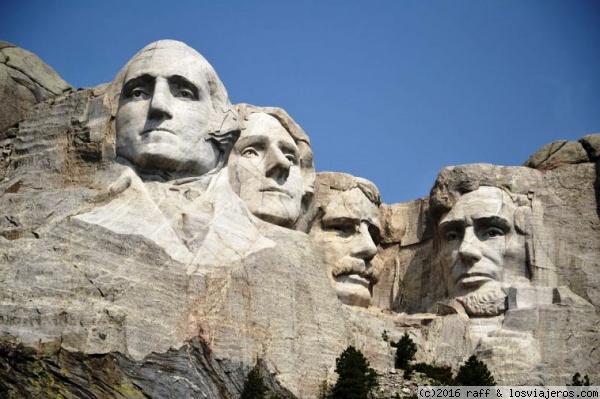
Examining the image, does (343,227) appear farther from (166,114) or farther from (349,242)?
(166,114)

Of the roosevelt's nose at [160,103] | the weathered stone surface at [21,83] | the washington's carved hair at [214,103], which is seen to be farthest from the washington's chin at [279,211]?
the weathered stone surface at [21,83]

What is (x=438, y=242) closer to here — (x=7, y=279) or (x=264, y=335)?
(x=264, y=335)

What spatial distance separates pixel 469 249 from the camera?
3603 cm

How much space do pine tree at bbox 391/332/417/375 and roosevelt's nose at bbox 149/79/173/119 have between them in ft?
17.8

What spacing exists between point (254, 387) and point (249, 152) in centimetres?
595

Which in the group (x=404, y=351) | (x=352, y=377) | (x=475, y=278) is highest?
(x=475, y=278)

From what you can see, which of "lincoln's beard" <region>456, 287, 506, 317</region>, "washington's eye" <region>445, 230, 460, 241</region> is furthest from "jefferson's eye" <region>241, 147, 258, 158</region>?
"lincoln's beard" <region>456, 287, 506, 317</region>

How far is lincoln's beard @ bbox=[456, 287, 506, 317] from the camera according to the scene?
35625 mm

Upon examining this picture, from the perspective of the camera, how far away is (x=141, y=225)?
3148 centimetres

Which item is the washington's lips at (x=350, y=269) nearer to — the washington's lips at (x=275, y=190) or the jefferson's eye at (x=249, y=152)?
the washington's lips at (x=275, y=190)

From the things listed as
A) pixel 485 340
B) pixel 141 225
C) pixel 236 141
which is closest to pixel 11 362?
pixel 141 225

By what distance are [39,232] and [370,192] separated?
8.18 meters

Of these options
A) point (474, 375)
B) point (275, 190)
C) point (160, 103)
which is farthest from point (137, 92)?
A: point (474, 375)

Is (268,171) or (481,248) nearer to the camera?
(268,171)
